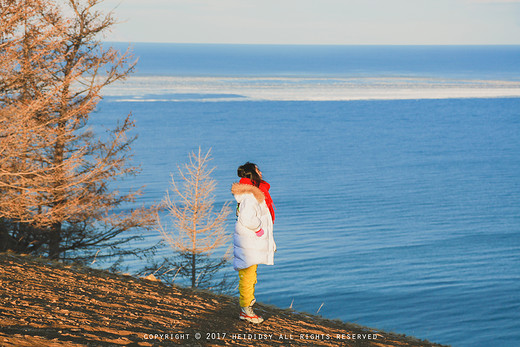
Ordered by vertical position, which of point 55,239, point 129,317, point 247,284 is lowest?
point 129,317

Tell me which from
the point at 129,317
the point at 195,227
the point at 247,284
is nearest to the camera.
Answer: the point at 129,317

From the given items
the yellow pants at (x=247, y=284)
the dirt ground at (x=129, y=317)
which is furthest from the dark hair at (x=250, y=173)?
the dirt ground at (x=129, y=317)

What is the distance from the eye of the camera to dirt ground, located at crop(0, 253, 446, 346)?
5.64 metres

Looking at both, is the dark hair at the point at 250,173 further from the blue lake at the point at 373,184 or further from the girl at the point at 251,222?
the blue lake at the point at 373,184

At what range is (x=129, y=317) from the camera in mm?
6656

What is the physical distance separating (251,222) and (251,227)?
0.06 meters

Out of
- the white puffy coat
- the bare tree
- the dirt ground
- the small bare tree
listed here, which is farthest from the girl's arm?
the small bare tree

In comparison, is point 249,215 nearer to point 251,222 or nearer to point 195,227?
point 251,222

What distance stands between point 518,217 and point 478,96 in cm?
8980

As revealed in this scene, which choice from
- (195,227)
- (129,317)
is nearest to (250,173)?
(129,317)

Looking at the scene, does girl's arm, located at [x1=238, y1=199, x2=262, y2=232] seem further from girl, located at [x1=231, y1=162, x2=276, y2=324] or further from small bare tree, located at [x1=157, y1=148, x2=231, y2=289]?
small bare tree, located at [x1=157, y1=148, x2=231, y2=289]

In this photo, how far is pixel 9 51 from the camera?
1209 cm

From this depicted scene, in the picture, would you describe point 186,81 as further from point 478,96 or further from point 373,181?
point 373,181

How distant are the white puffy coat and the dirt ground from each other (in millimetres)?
874
